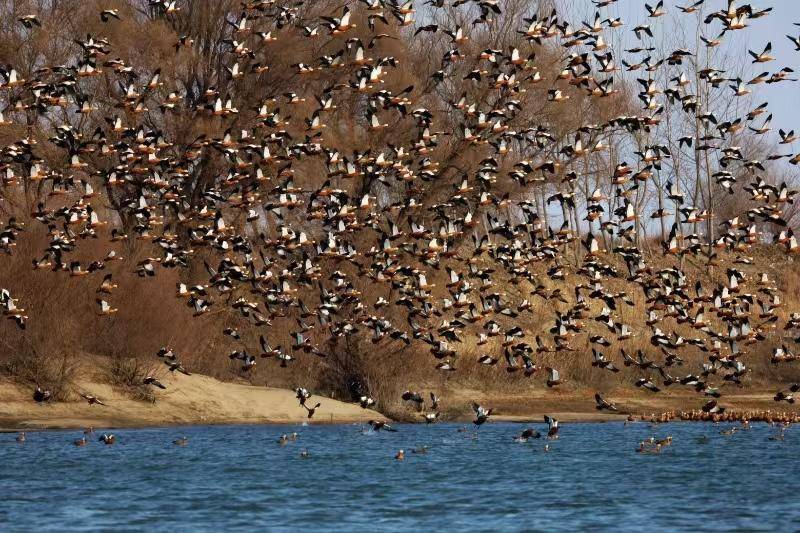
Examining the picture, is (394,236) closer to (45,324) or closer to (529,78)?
(529,78)

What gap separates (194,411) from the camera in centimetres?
4384

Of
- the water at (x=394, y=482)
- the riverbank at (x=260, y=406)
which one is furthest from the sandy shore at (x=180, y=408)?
the water at (x=394, y=482)

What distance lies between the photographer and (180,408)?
43.8 m

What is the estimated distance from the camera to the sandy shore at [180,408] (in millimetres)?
40938

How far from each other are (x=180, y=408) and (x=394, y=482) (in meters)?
13.7

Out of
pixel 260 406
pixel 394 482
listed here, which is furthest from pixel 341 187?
pixel 394 482

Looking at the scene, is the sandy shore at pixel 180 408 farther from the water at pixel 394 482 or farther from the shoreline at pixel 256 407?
the water at pixel 394 482

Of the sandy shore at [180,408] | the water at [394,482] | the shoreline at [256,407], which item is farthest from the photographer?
the shoreline at [256,407]

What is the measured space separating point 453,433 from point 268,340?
8979 millimetres

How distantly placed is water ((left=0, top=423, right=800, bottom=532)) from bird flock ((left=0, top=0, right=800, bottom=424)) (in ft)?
10.6

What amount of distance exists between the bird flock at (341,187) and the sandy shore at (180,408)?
53 centimetres

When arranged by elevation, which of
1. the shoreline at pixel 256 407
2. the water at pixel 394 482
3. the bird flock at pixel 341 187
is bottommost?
the water at pixel 394 482

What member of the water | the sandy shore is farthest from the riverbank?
the water

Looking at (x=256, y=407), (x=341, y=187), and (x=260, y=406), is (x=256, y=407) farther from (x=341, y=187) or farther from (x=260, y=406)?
(x=341, y=187)
